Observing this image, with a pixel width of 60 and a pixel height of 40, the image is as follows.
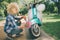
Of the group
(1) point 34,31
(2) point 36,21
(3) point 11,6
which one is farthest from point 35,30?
(3) point 11,6

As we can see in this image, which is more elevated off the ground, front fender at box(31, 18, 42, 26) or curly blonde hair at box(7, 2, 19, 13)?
curly blonde hair at box(7, 2, 19, 13)

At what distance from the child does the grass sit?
35cm

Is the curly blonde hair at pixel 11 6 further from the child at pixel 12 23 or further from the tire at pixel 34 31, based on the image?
the tire at pixel 34 31

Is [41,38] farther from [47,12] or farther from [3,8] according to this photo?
[3,8]

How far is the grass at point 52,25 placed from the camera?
312 centimetres

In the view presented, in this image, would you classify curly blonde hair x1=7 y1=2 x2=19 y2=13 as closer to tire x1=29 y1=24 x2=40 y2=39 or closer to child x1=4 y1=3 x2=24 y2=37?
child x1=4 y1=3 x2=24 y2=37

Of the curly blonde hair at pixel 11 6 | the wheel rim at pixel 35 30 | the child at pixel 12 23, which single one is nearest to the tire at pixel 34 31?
Answer: the wheel rim at pixel 35 30

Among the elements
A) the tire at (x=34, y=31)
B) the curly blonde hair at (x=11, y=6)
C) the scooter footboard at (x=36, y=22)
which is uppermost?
the curly blonde hair at (x=11, y=6)

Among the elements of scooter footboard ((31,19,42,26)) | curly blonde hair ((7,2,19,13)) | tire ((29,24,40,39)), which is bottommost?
tire ((29,24,40,39))

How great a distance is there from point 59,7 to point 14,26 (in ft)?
2.44

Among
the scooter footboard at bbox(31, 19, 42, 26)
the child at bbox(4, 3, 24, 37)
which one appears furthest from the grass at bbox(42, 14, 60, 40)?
the child at bbox(4, 3, 24, 37)

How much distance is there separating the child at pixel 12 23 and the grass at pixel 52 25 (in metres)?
0.35

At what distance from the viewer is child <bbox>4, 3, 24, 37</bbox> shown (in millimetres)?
3029

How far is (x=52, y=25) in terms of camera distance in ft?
10.4
